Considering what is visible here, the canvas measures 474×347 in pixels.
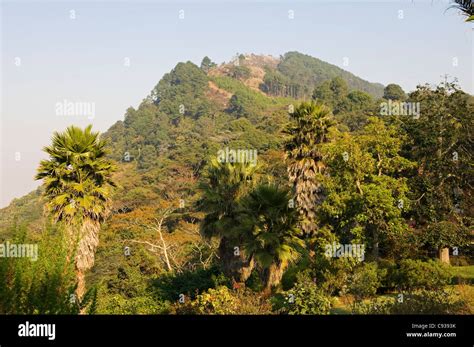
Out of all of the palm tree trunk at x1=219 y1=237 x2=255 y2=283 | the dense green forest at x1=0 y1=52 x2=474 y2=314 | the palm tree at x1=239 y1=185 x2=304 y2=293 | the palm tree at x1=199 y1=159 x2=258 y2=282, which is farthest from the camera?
the palm tree trunk at x1=219 y1=237 x2=255 y2=283

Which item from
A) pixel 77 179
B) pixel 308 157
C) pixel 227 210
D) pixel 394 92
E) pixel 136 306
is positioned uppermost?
pixel 394 92

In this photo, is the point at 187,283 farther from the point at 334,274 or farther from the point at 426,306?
the point at 426,306

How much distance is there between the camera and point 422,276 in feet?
72.7

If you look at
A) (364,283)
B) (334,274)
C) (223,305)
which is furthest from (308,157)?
(223,305)

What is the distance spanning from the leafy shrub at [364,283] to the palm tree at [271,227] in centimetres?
284

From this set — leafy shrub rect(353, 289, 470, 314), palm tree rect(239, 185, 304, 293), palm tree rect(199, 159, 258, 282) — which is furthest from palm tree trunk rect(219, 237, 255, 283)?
leafy shrub rect(353, 289, 470, 314)

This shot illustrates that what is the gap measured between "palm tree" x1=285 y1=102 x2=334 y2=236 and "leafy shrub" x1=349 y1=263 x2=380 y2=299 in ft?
21.0

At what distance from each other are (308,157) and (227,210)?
6.90 meters

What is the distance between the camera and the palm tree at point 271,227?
841 inches

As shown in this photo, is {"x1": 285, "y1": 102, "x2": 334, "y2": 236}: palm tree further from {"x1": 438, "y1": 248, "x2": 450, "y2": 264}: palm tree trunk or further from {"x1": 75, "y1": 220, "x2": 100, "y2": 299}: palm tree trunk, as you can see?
{"x1": 75, "y1": 220, "x2": 100, "y2": 299}: palm tree trunk

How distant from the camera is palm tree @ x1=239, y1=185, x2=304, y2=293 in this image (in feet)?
70.1
